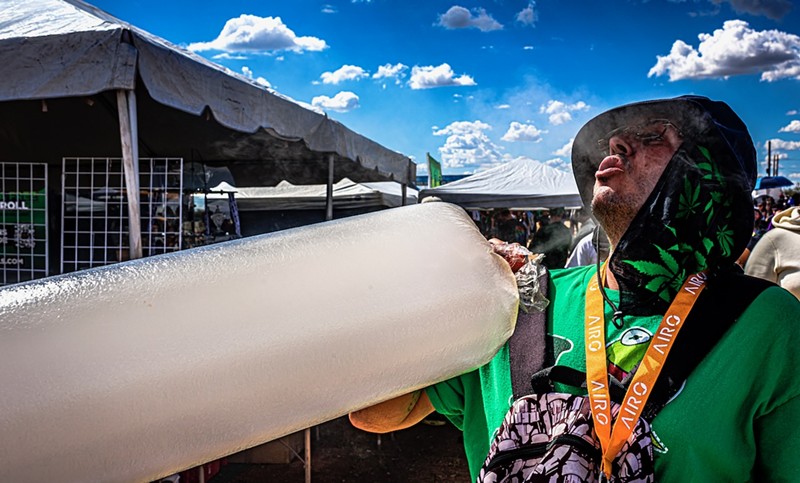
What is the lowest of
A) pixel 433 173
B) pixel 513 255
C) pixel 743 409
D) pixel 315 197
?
pixel 743 409

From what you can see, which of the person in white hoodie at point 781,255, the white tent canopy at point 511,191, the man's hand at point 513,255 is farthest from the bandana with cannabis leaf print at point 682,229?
the white tent canopy at point 511,191

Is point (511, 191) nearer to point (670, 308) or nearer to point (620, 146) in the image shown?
point (620, 146)

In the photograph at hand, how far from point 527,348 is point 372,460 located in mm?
3793

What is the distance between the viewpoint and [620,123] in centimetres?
143

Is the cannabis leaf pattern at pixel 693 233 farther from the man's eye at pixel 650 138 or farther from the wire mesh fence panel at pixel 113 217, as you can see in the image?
the wire mesh fence panel at pixel 113 217

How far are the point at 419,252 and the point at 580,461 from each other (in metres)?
0.47

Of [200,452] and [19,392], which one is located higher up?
[19,392]

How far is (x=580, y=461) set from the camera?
104cm

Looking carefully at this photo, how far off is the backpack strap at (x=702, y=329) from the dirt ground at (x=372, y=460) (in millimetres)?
3603

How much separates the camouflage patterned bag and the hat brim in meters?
0.64

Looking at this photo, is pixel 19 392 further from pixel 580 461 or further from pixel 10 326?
→ pixel 580 461

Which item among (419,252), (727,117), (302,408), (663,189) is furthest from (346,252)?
(727,117)

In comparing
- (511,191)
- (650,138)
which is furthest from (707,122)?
(511,191)

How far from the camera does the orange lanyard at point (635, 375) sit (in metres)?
1.06
